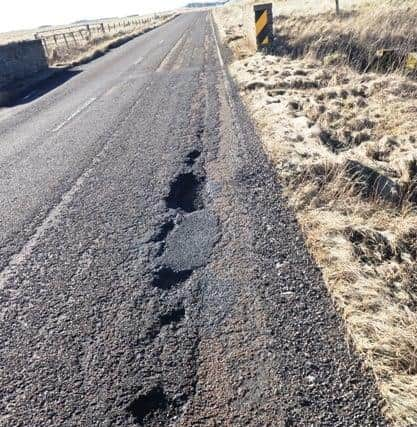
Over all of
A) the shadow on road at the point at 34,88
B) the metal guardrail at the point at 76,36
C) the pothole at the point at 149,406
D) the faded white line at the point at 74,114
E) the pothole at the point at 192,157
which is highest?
the pothole at the point at 149,406

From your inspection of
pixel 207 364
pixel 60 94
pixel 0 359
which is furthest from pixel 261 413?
pixel 60 94

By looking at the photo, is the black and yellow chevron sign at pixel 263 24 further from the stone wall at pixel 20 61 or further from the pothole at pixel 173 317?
the pothole at pixel 173 317

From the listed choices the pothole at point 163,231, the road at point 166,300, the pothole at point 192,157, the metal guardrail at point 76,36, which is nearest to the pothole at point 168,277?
the road at point 166,300

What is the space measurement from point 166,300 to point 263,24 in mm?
11128

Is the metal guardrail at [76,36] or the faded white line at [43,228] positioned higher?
the faded white line at [43,228]

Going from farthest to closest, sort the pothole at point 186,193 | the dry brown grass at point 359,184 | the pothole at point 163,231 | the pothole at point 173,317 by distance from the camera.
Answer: the pothole at point 186,193 < the pothole at point 163,231 < the pothole at point 173,317 < the dry brown grass at point 359,184

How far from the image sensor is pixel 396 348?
6.94ft

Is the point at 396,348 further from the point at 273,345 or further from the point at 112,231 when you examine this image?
the point at 112,231

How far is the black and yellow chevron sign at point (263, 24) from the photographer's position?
11742 mm

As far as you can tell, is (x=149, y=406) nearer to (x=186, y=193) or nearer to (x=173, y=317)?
(x=173, y=317)

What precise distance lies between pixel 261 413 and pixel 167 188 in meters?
2.88

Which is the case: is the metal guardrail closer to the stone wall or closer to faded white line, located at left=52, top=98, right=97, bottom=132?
the stone wall

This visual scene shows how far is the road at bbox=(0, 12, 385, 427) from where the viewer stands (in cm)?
204

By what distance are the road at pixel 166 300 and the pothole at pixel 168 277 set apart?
0.05ft
